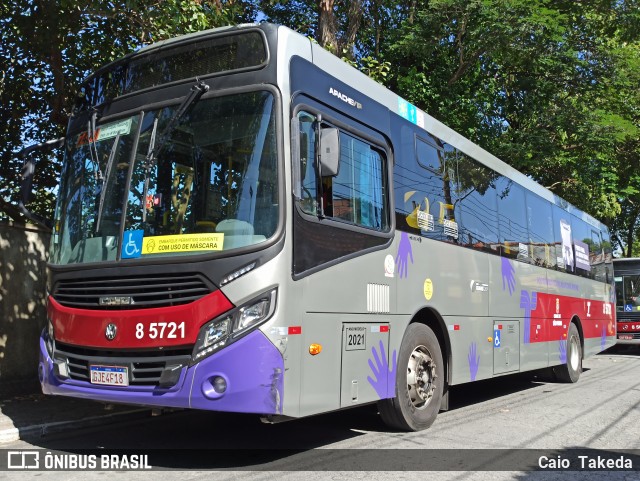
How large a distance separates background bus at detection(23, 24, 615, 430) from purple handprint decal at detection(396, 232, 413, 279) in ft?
0.10

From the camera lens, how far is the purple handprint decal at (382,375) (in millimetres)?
6008

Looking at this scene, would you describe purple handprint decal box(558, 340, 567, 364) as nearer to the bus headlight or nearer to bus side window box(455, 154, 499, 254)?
bus side window box(455, 154, 499, 254)

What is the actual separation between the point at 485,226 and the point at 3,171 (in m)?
7.99

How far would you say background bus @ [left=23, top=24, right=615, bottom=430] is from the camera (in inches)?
190

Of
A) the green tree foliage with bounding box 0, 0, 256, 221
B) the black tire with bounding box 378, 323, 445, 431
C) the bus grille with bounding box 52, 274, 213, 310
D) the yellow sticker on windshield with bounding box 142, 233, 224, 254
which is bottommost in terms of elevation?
the black tire with bounding box 378, 323, 445, 431

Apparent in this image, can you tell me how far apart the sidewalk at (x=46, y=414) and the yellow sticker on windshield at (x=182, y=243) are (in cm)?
184

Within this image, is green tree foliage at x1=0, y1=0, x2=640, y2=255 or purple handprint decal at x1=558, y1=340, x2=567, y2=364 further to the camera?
purple handprint decal at x1=558, y1=340, x2=567, y2=364

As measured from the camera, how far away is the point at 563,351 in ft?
39.6

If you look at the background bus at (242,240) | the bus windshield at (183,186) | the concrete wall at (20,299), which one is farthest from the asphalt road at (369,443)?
the concrete wall at (20,299)

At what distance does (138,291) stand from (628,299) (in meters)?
21.4

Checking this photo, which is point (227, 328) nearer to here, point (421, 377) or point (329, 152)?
point (329, 152)

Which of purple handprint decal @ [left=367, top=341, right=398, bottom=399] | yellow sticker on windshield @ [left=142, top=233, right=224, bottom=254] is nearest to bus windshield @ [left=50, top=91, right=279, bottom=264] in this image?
yellow sticker on windshield @ [left=142, top=233, right=224, bottom=254]

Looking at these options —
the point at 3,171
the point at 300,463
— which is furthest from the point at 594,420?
the point at 3,171

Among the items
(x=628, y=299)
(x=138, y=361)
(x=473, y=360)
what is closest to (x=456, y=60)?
(x=473, y=360)
